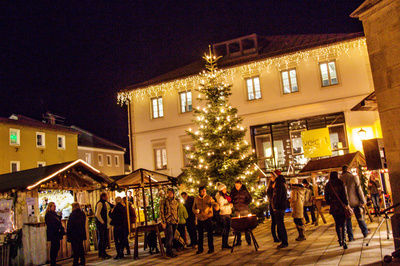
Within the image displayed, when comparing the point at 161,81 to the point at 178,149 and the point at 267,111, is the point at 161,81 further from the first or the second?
the point at 267,111

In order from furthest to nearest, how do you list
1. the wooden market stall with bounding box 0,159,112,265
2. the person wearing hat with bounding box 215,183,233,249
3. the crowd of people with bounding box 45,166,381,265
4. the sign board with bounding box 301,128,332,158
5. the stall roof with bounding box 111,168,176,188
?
1. the sign board with bounding box 301,128,332,158
2. the stall roof with bounding box 111,168,176,188
3. the wooden market stall with bounding box 0,159,112,265
4. the person wearing hat with bounding box 215,183,233,249
5. the crowd of people with bounding box 45,166,381,265

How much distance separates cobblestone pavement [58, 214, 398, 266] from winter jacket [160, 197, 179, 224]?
1048 mm

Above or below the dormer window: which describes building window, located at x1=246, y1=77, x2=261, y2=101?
below

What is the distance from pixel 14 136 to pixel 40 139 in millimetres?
3233

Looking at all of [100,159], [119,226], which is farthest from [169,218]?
[100,159]

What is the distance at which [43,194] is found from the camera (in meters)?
14.9

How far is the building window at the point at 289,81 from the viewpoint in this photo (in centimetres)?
2517

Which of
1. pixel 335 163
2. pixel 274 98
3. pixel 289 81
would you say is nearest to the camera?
pixel 335 163

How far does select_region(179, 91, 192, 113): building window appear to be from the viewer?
28119 millimetres

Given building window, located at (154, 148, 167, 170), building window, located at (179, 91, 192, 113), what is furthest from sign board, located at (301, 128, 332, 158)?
building window, located at (154, 148, 167, 170)

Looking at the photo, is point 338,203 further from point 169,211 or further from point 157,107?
point 157,107

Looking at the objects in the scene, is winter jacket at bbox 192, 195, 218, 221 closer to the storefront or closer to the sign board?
the sign board

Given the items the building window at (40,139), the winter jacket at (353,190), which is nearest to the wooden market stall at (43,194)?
the winter jacket at (353,190)

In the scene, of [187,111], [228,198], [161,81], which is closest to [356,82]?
[187,111]
